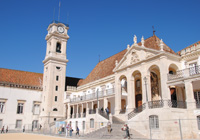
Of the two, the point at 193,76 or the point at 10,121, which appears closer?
the point at 193,76

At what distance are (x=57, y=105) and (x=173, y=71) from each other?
24.0 metres

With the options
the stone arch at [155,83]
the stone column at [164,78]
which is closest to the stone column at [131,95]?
the stone arch at [155,83]

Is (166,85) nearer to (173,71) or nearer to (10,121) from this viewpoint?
(173,71)

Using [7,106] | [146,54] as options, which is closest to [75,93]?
[7,106]

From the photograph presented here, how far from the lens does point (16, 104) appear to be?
37.7m

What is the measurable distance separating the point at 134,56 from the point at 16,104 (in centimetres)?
2536

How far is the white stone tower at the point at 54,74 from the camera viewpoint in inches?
1485

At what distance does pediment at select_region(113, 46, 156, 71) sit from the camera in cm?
2351

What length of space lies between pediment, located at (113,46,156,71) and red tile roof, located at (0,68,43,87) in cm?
2217

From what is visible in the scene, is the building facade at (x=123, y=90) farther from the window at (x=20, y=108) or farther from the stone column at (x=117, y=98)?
the window at (x=20, y=108)

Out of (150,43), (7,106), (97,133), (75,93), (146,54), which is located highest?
(150,43)

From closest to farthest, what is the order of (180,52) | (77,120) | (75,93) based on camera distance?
(180,52) < (77,120) < (75,93)

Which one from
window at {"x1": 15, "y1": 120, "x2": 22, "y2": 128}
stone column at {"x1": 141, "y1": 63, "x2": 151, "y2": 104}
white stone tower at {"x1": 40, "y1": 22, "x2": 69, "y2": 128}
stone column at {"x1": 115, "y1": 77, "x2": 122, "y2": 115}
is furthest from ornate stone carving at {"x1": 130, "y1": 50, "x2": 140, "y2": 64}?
window at {"x1": 15, "y1": 120, "x2": 22, "y2": 128}

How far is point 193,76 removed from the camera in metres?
18.6
